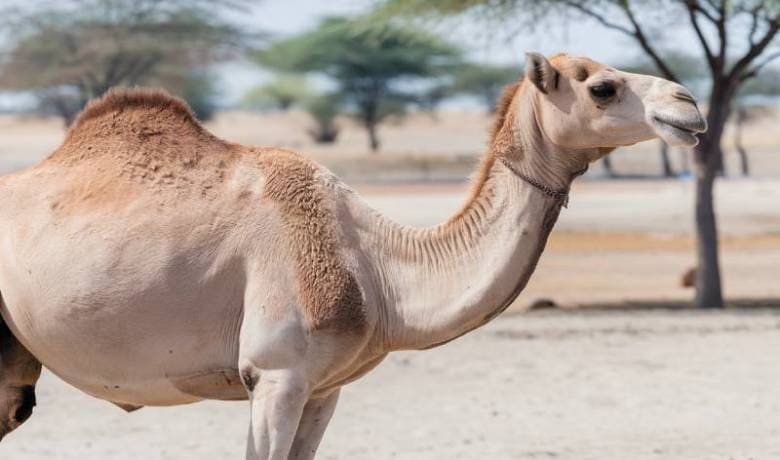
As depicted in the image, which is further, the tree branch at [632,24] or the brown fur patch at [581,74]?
the tree branch at [632,24]

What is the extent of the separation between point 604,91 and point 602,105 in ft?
0.16

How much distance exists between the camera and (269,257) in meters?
4.96

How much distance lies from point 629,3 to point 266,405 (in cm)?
1216

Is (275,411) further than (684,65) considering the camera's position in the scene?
No

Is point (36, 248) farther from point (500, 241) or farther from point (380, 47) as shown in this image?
point (380, 47)

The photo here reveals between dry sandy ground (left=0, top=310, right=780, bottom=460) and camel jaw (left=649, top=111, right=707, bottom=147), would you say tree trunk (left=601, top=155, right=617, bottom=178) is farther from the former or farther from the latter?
camel jaw (left=649, top=111, right=707, bottom=147)

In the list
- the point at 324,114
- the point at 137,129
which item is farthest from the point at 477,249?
the point at 324,114

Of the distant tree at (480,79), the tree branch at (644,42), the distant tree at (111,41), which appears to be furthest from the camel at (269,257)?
the distant tree at (480,79)

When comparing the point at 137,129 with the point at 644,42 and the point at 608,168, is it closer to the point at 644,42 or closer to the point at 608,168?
the point at 644,42

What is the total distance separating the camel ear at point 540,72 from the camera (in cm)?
490

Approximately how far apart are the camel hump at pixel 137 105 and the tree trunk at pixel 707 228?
10927 millimetres

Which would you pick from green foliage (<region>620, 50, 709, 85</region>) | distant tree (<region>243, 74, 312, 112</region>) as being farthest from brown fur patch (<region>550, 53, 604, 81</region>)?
distant tree (<region>243, 74, 312, 112</region>)

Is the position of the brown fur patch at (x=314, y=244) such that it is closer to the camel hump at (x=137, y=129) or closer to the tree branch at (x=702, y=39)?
the camel hump at (x=137, y=129)

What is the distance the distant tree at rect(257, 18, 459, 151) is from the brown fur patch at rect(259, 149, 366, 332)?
53498 mm
